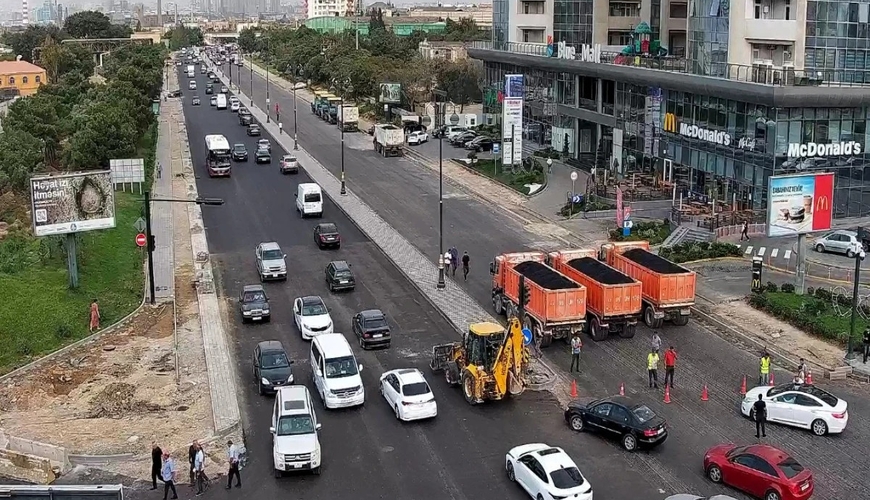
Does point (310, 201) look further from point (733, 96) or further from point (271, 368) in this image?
point (271, 368)

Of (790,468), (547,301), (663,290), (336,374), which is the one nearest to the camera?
(790,468)

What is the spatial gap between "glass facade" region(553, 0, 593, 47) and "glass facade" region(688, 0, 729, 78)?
68.0ft

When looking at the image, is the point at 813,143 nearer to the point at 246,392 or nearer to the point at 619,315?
the point at 619,315

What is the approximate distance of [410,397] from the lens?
2745 cm

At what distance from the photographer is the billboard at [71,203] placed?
38000 mm

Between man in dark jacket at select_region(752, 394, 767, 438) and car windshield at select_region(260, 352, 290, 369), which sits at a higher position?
car windshield at select_region(260, 352, 290, 369)

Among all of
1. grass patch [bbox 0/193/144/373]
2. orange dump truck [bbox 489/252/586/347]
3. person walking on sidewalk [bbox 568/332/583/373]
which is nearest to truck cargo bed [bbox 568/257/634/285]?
orange dump truck [bbox 489/252/586/347]

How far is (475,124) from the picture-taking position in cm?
9700

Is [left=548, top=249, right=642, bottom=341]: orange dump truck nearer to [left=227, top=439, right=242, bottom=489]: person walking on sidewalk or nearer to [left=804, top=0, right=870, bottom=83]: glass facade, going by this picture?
[left=227, top=439, right=242, bottom=489]: person walking on sidewalk

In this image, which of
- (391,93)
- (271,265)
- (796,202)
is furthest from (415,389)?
(391,93)

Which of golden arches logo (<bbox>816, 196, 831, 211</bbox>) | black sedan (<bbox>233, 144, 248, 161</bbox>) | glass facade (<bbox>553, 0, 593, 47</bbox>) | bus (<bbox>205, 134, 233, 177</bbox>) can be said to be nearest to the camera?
golden arches logo (<bbox>816, 196, 831, 211</bbox>)

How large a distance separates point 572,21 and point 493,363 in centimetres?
5741

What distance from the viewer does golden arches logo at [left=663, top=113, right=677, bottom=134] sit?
58.9m

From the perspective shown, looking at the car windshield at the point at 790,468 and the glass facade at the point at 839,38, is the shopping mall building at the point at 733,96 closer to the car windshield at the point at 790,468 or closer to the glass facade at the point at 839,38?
the glass facade at the point at 839,38
